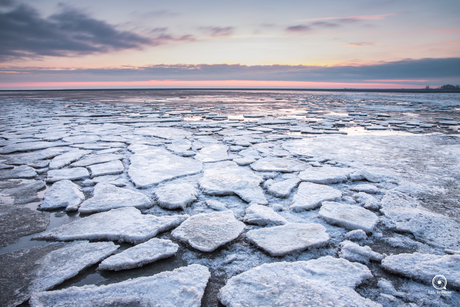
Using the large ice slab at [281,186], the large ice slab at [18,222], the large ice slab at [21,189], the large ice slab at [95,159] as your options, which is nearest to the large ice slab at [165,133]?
the large ice slab at [95,159]

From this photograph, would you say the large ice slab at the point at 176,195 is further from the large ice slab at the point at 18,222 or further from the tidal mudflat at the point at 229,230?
the large ice slab at the point at 18,222

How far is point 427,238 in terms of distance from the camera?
3.70ft

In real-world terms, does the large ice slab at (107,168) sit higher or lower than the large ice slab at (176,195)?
higher

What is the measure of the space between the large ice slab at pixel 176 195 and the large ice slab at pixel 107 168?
1.93ft

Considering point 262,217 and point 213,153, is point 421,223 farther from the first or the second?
point 213,153

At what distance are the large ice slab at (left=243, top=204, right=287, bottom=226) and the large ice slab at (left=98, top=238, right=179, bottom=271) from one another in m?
0.43

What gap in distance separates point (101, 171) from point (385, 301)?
6.70 feet

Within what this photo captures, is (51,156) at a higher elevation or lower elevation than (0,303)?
higher

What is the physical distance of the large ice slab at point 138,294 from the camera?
781mm

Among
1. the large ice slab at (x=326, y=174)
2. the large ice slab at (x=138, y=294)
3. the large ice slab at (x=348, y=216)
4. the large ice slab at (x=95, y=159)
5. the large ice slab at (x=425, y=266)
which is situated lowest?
the large ice slab at (x=138, y=294)

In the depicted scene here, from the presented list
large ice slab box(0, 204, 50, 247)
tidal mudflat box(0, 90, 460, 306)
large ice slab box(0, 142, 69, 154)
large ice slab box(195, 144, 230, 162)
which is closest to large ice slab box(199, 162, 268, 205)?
tidal mudflat box(0, 90, 460, 306)

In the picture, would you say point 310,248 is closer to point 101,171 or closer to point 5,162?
point 101,171

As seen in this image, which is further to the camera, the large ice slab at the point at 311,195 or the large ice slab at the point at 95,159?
the large ice slab at the point at 95,159

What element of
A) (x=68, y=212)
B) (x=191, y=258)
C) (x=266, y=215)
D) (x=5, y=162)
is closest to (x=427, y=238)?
(x=266, y=215)
